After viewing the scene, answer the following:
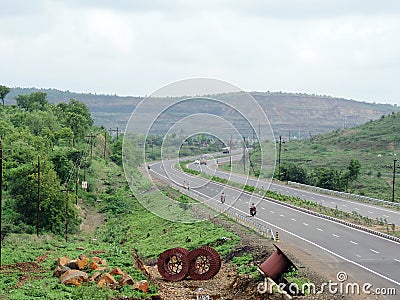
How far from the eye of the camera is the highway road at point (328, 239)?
69.5 feet

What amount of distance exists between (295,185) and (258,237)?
112ft

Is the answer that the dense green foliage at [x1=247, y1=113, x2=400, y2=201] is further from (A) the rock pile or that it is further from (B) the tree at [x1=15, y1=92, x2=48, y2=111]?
(B) the tree at [x1=15, y1=92, x2=48, y2=111]

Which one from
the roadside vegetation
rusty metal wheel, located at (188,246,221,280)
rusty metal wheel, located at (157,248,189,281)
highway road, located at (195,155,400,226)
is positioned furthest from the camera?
highway road, located at (195,155,400,226)

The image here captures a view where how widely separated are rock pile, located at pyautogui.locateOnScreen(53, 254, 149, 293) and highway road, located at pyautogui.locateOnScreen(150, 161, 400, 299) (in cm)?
419

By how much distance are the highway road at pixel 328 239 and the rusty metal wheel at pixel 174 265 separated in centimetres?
254

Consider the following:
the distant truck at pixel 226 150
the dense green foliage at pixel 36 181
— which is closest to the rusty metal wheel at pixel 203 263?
the distant truck at pixel 226 150

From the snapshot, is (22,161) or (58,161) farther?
(58,161)

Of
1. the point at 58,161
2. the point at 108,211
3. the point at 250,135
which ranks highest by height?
the point at 250,135

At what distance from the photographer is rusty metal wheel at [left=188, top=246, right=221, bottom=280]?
2498cm

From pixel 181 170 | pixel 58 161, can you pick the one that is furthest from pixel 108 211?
pixel 181 170

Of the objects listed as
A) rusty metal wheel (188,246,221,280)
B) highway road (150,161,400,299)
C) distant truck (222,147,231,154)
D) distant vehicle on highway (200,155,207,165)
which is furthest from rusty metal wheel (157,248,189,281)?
distant truck (222,147,231,154)

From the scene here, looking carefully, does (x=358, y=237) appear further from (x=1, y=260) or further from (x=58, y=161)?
(x=58, y=161)

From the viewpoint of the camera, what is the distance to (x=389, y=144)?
99.1 metres

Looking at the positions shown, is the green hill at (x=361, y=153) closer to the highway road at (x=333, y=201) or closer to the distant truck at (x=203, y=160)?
the highway road at (x=333, y=201)
